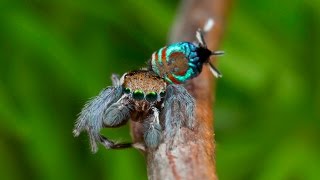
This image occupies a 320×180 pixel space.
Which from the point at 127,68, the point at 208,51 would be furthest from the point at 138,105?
the point at 127,68

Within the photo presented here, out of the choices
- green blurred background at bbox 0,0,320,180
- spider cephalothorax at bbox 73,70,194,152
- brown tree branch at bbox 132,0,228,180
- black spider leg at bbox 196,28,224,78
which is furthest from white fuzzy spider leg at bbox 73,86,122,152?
green blurred background at bbox 0,0,320,180

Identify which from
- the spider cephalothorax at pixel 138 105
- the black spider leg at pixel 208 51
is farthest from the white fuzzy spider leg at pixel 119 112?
the black spider leg at pixel 208 51

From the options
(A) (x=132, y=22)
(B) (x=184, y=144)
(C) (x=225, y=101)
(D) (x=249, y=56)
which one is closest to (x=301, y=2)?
(D) (x=249, y=56)

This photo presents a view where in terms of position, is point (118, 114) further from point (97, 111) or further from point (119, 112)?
point (97, 111)

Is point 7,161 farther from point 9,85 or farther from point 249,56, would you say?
point 249,56

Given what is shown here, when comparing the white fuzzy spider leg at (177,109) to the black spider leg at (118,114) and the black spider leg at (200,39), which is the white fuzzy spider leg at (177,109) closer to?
the black spider leg at (118,114)

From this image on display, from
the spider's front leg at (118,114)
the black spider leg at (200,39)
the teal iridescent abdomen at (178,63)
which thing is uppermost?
the black spider leg at (200,39)
